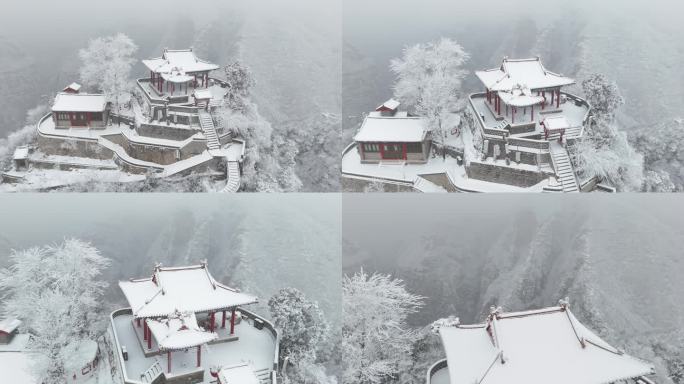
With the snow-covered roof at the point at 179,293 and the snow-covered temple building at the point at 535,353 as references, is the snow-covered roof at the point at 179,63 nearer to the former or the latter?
the snow-covered roof at the point at 179,293

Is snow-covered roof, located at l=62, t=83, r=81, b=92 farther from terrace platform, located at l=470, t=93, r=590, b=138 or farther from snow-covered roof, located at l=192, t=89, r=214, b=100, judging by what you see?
terrace platform, located at l=470, t=93, r=590, b=138

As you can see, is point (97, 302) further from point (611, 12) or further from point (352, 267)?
point (611, 12)

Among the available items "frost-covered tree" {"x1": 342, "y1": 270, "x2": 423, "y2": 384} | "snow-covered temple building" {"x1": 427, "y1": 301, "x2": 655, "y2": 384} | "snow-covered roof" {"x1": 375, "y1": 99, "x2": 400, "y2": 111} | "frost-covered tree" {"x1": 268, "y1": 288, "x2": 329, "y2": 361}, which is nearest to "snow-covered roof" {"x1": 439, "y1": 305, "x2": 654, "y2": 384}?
"snow-covered temple building" {"x1": 427, "y1": 301, "x2": 655, "y2": 384}

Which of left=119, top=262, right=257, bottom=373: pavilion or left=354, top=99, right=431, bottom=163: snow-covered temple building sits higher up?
left=354, top=99, right=431, bottom=163: snow-covered temple building

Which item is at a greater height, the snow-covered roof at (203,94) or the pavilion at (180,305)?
the snow-covered roof at (203,94)

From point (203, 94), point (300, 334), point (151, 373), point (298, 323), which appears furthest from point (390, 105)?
point (151, 373)

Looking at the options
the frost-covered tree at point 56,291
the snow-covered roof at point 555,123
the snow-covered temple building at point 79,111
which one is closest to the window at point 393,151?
the snow-covered roof at point 555,123

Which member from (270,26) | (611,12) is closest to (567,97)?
(611,12)

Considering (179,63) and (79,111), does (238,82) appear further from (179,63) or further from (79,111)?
(79,111)
